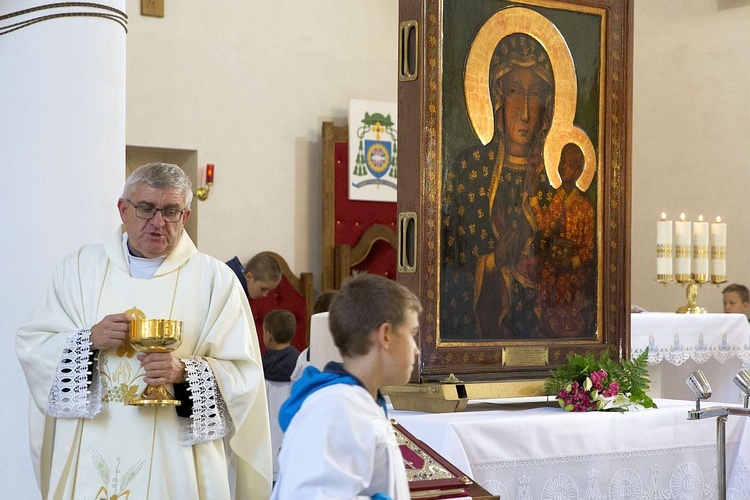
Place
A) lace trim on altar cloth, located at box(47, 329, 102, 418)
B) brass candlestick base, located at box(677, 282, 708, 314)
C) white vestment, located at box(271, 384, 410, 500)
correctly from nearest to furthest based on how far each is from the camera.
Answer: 1. white vestment, located at box(271, 384, 410, 500)
2. lace trim on altar cloth, located at box(47, 329, 102, 418)
3. brass candlestick base, located at box(677, 282, 708, 314)

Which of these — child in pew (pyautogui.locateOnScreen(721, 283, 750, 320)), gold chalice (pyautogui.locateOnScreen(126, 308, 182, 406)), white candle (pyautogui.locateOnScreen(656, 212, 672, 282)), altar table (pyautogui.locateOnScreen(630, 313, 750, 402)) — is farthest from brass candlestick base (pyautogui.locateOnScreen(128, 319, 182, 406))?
child in pew (pyautogui.locateOnScreen(721, 283, 750, 320))

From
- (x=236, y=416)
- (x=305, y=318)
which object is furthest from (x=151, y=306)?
(x=305, y=318)

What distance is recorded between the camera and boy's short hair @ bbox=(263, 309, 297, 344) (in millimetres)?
7879

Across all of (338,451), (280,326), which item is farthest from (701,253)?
(338,451)

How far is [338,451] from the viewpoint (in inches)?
86.6

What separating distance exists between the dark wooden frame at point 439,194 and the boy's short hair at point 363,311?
192 centimetres

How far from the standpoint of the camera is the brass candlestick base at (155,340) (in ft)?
10.3

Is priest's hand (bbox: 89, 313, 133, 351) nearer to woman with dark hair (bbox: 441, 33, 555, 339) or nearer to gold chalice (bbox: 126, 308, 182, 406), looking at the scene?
gold chalice (bbox: 126, 308, 182, 406)

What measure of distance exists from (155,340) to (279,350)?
4729 mm

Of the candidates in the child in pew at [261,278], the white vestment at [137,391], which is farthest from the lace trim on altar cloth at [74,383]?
the child in pew at [261,278]

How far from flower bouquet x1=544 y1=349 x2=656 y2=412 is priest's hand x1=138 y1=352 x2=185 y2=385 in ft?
5.98

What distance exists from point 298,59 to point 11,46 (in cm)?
611

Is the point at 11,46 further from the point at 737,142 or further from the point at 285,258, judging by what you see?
the point at 737,142

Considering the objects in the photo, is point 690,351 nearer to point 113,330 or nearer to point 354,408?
point 113,330
